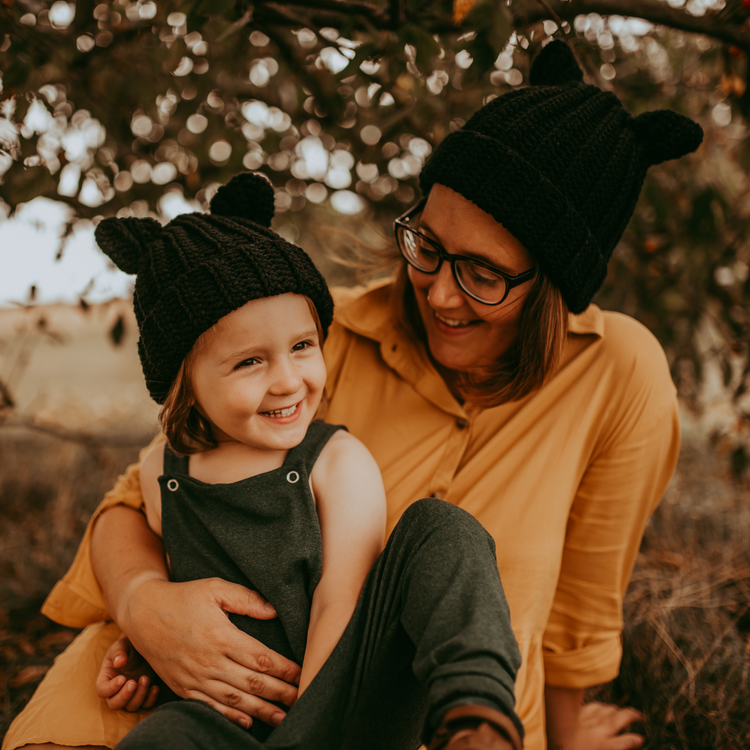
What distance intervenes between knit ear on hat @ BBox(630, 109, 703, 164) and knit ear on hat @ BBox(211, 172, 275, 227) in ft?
3.34

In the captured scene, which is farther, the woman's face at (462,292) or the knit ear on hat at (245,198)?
the knit ear on hat at (245,198)

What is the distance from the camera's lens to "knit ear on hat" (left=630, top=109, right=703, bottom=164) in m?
1.48

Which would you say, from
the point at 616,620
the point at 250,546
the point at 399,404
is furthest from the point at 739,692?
the point at 250,546

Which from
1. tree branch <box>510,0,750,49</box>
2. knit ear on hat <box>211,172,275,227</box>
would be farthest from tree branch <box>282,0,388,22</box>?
knit ear on hat <box>211,172,275,227</box>

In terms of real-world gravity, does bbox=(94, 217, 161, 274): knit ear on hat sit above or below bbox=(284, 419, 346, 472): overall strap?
above

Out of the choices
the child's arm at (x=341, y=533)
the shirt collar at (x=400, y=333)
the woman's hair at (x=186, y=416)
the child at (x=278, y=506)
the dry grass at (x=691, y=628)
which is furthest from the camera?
the dry grass at (x=691, y=628)

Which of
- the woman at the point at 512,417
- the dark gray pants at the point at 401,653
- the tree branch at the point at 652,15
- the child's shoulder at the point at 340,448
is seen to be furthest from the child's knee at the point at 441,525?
the tree branch at the point at 652,15

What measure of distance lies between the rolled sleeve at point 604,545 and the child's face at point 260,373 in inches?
35.1

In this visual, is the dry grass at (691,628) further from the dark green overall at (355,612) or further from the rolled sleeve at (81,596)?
the rolled sleeve at (81,596)

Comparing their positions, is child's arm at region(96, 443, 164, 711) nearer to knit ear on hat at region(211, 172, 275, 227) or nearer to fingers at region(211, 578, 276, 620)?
fingers at region(211, 578, 276, 620)

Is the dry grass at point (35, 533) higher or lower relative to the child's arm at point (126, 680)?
lower

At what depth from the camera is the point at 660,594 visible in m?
2.62

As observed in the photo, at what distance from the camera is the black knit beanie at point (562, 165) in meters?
1.41

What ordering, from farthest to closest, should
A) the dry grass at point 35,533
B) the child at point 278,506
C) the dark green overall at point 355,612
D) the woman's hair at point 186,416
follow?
the dry grass at point 35,533
the woman's hair at point 186,416
the child at point 278,506
the dark green overall at point 355,612
